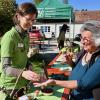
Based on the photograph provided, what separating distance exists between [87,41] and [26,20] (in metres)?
0.67

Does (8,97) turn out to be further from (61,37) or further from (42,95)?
(61,37)

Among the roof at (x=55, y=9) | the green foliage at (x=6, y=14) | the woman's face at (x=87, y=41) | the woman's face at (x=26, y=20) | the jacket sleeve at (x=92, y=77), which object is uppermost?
the roof at (x=55, y=9)

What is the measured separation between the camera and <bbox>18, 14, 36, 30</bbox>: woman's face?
346 cm

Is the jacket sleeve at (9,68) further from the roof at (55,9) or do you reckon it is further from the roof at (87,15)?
the roof at (87,15)

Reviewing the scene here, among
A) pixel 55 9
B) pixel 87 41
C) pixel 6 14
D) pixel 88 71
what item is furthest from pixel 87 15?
pixel 88 71

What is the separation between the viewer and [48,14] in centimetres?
2170

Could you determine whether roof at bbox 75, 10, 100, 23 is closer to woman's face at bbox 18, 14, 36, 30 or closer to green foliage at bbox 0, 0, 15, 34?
green foliage at bbox 0, 0, 15, 34

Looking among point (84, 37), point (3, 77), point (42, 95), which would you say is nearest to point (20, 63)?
point (3, 77)

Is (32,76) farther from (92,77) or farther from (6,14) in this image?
(6,14)

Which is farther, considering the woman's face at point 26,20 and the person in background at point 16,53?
the woman's face at point 26,20

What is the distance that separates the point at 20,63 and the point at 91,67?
858 millimetres

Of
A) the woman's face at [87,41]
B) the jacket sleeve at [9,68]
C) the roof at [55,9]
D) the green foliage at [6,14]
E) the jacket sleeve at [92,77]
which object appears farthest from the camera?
the roof at [55,9]

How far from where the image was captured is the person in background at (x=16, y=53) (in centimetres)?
331

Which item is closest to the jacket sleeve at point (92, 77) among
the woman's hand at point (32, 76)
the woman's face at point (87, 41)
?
the woman's face at point (87, 41)
